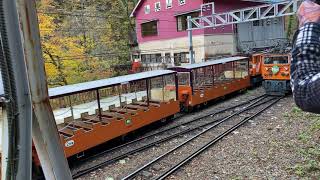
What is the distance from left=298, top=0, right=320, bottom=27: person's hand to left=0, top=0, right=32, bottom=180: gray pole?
→ 153cm

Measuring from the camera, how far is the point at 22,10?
247 cm

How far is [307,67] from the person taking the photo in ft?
3.88

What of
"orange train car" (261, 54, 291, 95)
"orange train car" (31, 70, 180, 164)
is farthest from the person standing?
"orange train car" (261, 54, 291, 95)

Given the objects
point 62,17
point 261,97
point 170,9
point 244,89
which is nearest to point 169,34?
point 170,9

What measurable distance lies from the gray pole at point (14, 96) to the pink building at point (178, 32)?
24.5m

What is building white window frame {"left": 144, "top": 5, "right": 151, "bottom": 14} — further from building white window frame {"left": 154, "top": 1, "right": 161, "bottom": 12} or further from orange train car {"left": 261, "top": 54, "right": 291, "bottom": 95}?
orange train car {"left": 261, "top": 54, "right": 291, "bottom": 95}

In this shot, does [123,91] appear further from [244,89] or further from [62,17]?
[62,17]

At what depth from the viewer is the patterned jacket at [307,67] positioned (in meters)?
1.16

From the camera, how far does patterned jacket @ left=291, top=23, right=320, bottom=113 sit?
3.80ft

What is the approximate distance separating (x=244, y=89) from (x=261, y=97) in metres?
2.51

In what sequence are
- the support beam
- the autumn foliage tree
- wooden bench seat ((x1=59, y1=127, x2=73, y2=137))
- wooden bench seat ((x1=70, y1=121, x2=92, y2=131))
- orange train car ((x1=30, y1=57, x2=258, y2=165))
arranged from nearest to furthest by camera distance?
wooden bench seat ((x1=59, y1=127, x2=73, y2=137)) → orange train car ((x1=30, y1=57, x2=258, y2=165)) → wooden bench seat ((x1=70, y1=121, x2=92, y2=131)) → the support beam → the autumn foliage tree

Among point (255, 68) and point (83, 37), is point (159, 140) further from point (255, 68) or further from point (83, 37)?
point (83, 37)

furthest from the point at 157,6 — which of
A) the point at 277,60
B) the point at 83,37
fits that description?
the point at 277,60

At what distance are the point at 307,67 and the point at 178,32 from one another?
100ft
